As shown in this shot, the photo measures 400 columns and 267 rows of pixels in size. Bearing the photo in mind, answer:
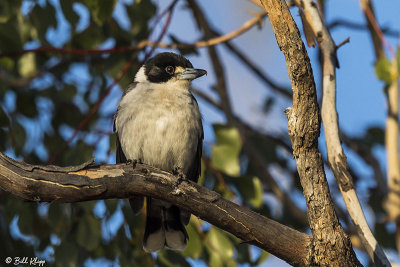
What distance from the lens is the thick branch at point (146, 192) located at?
2891 millimetres

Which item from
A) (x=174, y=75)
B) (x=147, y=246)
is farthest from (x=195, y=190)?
(x=174, y=75)

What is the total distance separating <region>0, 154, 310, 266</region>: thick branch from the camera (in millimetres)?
2891

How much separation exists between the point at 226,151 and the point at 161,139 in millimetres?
473

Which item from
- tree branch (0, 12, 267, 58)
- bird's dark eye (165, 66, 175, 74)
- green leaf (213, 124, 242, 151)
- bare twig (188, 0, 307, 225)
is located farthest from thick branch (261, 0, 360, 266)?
bare twig (188, 0, 307, 225)

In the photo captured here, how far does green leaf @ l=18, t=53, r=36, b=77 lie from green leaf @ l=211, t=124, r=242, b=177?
1618 millimetres

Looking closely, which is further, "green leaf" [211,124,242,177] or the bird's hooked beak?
the bird's hooked beak

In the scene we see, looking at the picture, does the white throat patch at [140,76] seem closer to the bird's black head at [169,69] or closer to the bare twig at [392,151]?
the bird's black head at [169,69]

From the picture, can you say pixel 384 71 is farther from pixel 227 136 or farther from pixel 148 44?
pixel 148 44

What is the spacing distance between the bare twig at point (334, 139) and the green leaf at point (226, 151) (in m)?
1.07

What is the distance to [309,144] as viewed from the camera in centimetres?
286

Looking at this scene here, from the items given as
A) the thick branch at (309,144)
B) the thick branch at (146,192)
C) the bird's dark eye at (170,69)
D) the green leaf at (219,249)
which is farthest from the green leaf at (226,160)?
the thick branch at (309,144)

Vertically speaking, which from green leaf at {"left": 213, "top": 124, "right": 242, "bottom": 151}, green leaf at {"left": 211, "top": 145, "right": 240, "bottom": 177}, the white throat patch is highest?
Answer: the white throat patch

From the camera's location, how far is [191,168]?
4652mm

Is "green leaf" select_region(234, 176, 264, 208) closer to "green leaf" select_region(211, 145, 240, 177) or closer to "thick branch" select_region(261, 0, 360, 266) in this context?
"green leaf" select_region(211, 145, 240, 177)
